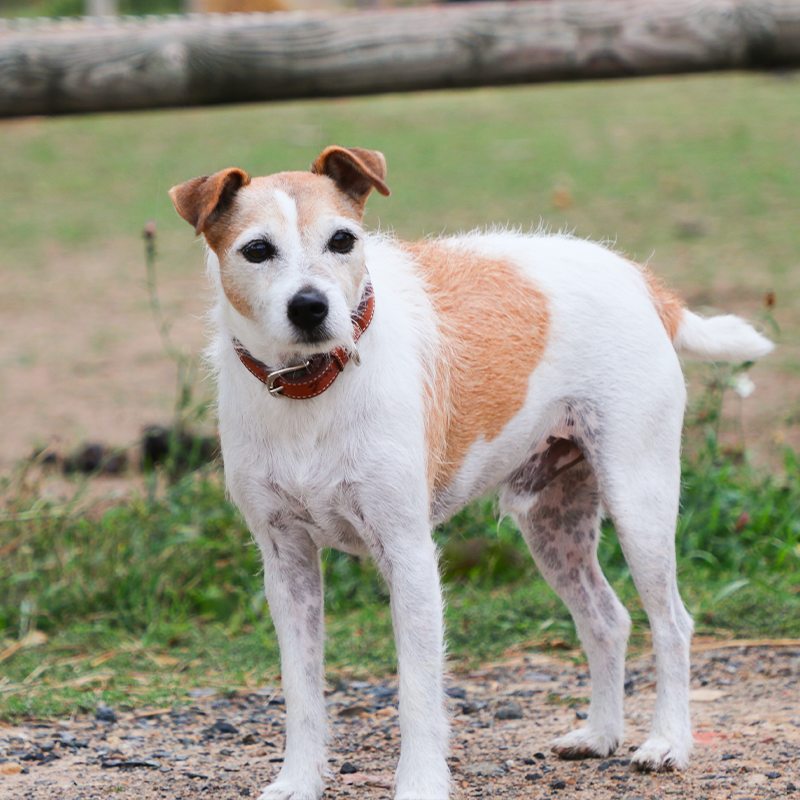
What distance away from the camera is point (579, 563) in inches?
158

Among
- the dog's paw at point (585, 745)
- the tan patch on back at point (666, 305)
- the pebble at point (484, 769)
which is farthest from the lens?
the tan patch on back at point (666, 305)

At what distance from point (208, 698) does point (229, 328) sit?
1.78 m

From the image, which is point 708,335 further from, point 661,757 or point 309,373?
point 309,373

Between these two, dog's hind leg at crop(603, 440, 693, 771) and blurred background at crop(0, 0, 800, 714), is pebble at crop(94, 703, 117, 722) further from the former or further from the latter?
dog's hind leg at crop(603, 440, 693, 771)

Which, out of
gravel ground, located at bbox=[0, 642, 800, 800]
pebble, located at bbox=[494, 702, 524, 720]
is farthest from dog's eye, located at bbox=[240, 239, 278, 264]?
pebble, located at bbox=[494, 702, 524, 720]

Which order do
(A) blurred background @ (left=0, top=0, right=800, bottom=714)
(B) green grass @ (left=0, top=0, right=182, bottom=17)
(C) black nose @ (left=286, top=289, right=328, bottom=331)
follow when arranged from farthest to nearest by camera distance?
(B) green grass @ (left=0, top=0, right=182, bottom=17) < (A) blurred background @ (left=0, top=0, right=800, bottom=714) < (C) black nose @ (left=286, top=289, right=328, bottom=331)

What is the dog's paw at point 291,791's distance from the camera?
3328mm

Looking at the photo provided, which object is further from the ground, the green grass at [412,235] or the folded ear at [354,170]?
the folded ear at [354,170]

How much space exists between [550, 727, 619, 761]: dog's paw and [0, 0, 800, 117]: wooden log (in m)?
3.14

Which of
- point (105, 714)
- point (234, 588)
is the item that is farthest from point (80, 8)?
point (105, 714)

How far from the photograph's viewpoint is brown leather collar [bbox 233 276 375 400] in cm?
324

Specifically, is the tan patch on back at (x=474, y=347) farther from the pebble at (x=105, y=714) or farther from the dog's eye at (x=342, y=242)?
the pebble at (x=105, y=714)

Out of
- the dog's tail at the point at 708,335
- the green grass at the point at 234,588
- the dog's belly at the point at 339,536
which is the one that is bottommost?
the green grass at the point at 234,588

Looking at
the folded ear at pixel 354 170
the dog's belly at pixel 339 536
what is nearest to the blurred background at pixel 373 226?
the dog's belly at pixel 339 536
